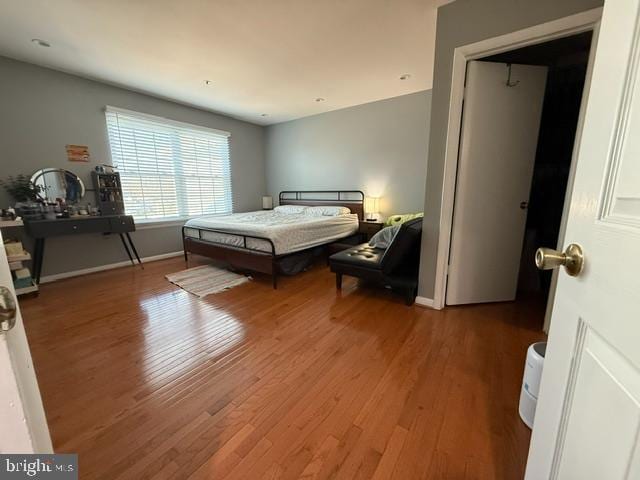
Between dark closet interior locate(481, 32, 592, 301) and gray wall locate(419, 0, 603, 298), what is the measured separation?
59cm

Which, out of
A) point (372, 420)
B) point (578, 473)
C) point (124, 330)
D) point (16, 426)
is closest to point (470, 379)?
point (372, 420)

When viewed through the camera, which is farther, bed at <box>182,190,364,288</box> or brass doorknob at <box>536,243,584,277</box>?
bed at <box>182,190,364,288</box>

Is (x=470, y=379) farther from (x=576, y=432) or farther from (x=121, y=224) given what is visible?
(x=121, y=224)

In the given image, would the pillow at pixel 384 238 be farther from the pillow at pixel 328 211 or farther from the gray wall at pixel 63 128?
the gray wall at pixel 63 128

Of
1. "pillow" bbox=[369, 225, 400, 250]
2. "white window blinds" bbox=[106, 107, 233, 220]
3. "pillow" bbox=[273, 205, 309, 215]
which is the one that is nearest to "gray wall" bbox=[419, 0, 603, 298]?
"pillow" bbox=[369, 225, 400, 250]

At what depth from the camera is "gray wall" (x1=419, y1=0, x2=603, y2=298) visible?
5.59 feet

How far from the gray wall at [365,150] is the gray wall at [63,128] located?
1.99 meters

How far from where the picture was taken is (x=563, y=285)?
1.98 ft

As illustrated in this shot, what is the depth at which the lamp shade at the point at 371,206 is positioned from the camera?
170 inches

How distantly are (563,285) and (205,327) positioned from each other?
2293mm

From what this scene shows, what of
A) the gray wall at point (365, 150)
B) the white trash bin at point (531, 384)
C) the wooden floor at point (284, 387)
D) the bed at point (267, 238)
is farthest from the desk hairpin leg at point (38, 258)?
the white trash bin at point (531, 384)

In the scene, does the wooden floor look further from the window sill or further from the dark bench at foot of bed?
the window sill

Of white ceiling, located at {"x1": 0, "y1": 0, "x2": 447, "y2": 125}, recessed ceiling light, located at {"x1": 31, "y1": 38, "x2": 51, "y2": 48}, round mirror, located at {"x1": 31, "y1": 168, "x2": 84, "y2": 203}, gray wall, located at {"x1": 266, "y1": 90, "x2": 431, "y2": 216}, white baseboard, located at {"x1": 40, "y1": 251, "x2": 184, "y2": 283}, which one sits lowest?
white baseboard, located at {"x1": 40, "y1": 251, "x2": 184, "y2": 283}

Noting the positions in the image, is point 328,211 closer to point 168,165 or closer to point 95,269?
point 168,165
